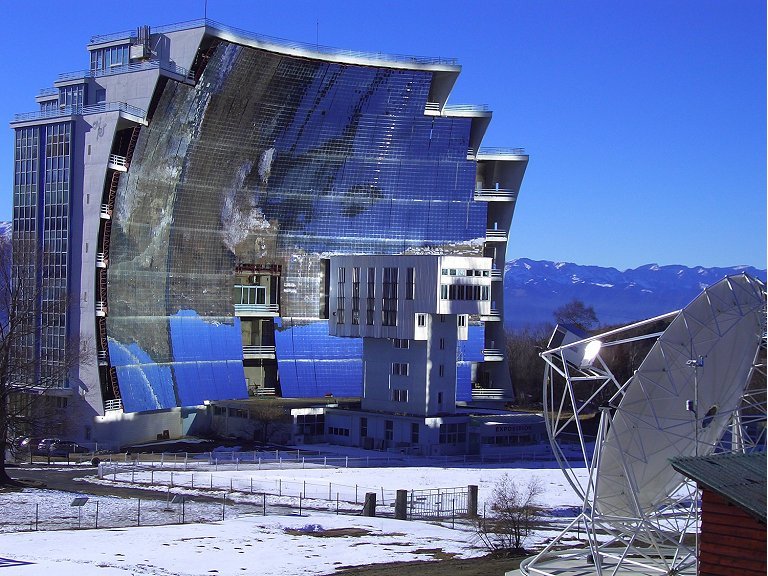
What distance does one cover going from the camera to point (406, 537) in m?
46.8

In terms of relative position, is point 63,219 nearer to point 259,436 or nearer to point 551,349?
point 259,436

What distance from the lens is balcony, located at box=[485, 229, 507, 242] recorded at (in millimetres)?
105750

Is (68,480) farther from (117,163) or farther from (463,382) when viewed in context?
(463,382)

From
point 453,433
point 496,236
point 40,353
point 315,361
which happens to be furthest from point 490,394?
point 40,353

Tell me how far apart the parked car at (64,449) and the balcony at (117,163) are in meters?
18.8

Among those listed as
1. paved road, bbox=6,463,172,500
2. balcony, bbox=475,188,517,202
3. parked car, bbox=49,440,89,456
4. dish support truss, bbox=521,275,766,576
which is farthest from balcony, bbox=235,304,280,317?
dish support truss, bbox=521,275,766,576

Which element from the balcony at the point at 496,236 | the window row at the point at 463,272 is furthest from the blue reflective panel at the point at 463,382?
the window row at the point at 463,272

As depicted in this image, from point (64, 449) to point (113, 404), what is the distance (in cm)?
516

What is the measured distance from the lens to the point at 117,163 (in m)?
82.6

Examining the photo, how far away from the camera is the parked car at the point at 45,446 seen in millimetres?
77325

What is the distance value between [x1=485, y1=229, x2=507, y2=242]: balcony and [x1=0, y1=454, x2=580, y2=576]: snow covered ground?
4916 cm

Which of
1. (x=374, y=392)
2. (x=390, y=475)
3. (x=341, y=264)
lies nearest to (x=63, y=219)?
(x=341, y=264)

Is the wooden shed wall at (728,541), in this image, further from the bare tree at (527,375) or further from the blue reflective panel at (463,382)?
the bare tree at (527,375)

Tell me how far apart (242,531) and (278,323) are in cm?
5582
